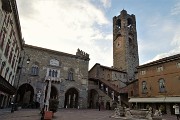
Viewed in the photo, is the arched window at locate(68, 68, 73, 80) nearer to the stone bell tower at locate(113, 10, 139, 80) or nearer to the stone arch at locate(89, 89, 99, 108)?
the stone arch at locate(89, 89, 99, 108)

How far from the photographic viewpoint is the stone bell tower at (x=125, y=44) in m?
51.9

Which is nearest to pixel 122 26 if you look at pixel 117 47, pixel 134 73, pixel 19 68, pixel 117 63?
pixel 117 47

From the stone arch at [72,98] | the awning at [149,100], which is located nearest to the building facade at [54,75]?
the stone arch at [72,98]

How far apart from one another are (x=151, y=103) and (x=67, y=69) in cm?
1848

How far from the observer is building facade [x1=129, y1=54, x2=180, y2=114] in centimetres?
2525

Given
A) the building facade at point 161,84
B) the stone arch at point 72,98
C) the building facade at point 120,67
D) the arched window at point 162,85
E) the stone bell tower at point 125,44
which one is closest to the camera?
the building facade at point 161,84

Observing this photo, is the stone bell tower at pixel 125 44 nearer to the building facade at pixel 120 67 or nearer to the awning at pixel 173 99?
the building facade at pixel 120 67

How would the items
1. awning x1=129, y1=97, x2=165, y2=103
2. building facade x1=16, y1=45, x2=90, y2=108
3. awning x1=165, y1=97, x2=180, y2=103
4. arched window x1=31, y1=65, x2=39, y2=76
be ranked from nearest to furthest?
1. awning x1=165, y1=97, x2=180, y2=103
2. awning x1=129, y1=97, x2=165, y2=103
3. building facade x1=16, y1=45, x2=90, y2=108
4. arched window x1=31, y1=65, x2=39, y2=76

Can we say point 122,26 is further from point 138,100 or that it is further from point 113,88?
point 138,100

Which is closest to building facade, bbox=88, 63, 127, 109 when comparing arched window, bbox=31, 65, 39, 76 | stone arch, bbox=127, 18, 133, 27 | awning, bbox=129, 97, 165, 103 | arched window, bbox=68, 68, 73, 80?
awning, bbox=129, 97, 165, 103

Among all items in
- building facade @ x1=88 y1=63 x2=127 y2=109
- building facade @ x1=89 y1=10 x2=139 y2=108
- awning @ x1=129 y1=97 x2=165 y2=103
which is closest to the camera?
awning @ x1=129 y1=97 x2=165 y2=103

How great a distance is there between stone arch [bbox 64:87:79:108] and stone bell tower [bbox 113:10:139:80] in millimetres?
19413

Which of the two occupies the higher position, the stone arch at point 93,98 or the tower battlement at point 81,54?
the tower battlement at point 81,54

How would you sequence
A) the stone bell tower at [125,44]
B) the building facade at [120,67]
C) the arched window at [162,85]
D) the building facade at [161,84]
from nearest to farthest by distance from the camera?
the building facade at [161,84], the arched window at [162,85], the building facade at [120,67], the stone bell tower at [125,44]
